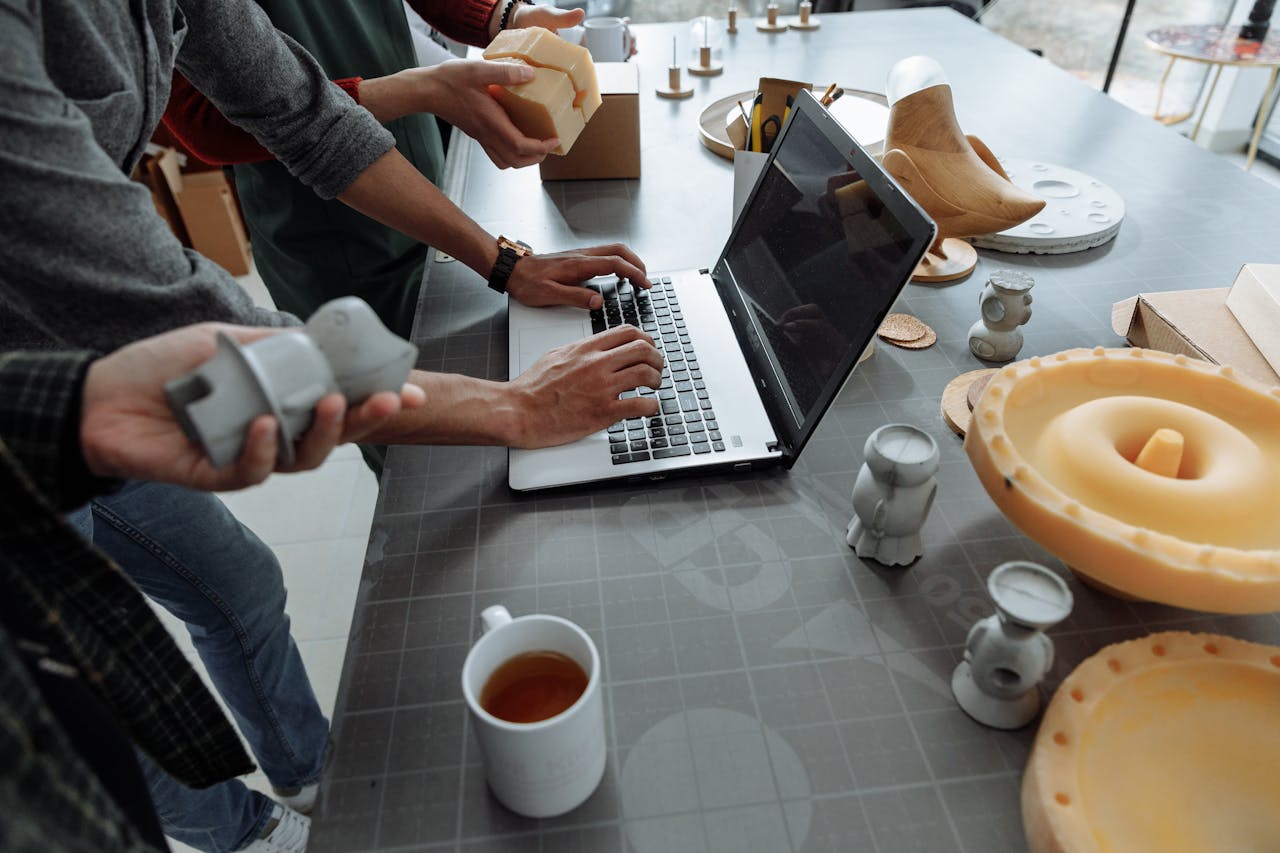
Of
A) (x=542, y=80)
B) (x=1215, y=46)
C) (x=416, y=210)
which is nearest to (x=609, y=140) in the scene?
(x=542, y=80)

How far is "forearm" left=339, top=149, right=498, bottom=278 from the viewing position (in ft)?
3.41

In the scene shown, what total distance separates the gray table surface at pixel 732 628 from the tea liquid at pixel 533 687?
0.23ft

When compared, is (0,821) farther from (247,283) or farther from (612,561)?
(247,283)

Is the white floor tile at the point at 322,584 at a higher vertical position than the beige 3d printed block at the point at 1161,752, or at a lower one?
lower

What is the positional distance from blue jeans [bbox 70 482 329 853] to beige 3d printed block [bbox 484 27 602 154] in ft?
2.19

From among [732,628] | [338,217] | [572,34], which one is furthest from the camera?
[572,34]

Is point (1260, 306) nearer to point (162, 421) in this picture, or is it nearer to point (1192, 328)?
point (1192, 328)

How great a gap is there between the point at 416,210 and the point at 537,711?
77cm

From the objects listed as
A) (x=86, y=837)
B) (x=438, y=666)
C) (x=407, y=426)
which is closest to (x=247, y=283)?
(x=407, y=426)

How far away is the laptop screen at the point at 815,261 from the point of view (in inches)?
27.9

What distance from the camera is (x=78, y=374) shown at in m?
0.46

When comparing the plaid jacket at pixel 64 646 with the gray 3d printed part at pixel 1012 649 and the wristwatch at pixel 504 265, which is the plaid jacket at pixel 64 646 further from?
the wristwatch at pixel 504 265

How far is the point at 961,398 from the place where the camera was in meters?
0.88

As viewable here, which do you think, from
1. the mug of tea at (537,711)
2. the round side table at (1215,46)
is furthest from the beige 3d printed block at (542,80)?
the round side table at (1215,46)
